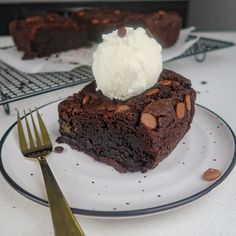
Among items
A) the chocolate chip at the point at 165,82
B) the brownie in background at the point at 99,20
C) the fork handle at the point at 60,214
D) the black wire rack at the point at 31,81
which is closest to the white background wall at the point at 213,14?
the brownie in background at the point at 99,20

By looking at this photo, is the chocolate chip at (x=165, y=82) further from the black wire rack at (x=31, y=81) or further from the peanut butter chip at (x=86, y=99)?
the black wire rack at (x=31, y=81)

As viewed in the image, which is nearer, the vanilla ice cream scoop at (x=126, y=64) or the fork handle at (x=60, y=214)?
the fork handle at (x=60, y=214)

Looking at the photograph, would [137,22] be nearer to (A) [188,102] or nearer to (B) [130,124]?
(A) [188,102]

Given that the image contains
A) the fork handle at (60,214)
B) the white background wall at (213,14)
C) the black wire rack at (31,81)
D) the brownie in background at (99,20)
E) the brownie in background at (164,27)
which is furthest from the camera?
the white background wall at (213,14)

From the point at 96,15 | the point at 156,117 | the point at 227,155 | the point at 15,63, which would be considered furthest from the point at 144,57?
the point at 96,15

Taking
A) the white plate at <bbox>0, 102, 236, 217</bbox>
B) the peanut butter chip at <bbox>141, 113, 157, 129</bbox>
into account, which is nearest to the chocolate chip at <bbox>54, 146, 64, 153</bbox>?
the white plate at <bbox>0, 102, 236, 217</bbox>

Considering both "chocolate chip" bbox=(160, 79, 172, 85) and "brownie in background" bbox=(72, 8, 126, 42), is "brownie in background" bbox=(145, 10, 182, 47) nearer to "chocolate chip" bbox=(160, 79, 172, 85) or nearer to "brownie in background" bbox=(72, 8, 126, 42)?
"brownie in background" bbox=(72, 8, 126, 42)
